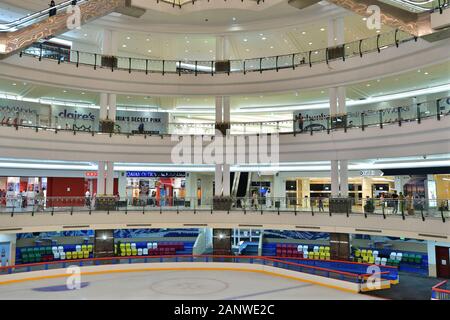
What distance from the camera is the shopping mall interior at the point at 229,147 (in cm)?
1614

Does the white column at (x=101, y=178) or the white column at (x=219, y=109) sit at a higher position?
the white column at (x=219, y=109)

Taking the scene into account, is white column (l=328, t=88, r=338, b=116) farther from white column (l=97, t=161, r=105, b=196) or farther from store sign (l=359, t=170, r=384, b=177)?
white column (l=97, t=161, r=105, b=196)

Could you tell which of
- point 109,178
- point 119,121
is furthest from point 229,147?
point 109,178

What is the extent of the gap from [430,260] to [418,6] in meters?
12.3

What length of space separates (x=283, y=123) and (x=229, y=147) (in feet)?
11.5

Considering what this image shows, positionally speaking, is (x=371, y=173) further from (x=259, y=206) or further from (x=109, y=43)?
(x=109, y=43)

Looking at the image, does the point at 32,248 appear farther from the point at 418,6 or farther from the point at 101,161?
the point at 418,6

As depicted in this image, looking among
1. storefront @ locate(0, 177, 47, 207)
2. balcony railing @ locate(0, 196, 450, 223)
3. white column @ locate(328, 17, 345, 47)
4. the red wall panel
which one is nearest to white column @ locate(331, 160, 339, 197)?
balcony railing @ locate(0, 196, 450, 223)

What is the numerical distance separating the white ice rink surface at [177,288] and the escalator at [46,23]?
34.4 ft

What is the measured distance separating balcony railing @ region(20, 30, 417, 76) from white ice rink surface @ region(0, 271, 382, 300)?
38.7 feet

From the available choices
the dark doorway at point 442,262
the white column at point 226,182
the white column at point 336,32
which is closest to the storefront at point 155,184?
the white column at point 226,182

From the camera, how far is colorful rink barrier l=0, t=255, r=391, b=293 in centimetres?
1589

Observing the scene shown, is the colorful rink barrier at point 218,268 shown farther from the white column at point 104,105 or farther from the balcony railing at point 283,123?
the white column at point 104,105

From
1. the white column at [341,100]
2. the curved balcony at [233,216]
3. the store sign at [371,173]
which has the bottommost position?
the curved balcony at [233,216]
